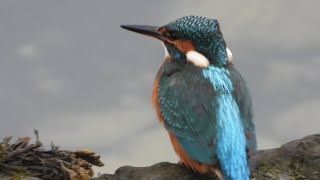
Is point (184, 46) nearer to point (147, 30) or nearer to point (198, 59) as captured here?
point (198, 59)

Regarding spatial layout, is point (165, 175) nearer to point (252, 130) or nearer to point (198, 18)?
point (252, 130)

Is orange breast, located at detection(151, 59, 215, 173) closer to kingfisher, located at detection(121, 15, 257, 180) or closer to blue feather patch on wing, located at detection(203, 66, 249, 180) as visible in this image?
kingfisher, located at detection(121, 15, 257, 180)

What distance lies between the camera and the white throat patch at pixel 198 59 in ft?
34.5

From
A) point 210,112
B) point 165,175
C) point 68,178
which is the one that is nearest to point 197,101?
point 210,112

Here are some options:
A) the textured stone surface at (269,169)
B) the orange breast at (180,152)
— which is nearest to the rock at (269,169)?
the textured stone surface at (269,169)

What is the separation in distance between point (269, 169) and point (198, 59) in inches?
54.5

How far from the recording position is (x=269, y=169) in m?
10.6

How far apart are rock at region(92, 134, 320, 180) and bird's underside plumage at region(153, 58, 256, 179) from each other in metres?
0.20

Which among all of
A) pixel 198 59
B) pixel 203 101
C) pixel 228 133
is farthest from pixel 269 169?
pixel 198 59

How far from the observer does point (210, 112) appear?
33.5 feet

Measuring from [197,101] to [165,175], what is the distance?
881mm

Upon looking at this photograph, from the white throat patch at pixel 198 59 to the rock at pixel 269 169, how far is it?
1.11 meters

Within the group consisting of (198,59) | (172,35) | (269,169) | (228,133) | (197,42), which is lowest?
(269,169)

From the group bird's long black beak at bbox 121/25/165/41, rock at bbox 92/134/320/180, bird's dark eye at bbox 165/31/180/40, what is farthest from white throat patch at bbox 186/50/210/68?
rock at bbox 92/134/320/180
